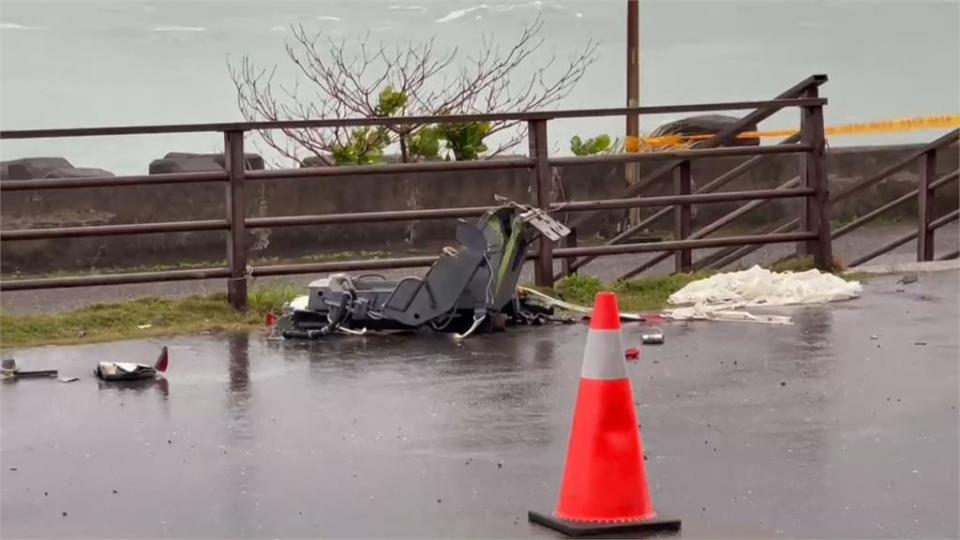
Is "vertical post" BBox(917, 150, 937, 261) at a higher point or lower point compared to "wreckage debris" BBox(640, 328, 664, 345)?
higher

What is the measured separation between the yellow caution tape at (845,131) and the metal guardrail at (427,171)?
8.02 meters

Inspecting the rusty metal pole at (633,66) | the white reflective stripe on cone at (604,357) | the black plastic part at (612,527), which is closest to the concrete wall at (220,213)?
the rusty metal pole at (633,66)

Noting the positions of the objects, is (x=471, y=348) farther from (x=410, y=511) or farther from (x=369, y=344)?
(x=410, y=511)

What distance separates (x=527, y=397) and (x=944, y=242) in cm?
1530

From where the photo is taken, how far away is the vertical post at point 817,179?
41.3 ft

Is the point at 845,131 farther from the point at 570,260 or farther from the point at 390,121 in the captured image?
the point at 390,121

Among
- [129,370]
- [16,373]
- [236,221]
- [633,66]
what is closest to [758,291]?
[236,221]

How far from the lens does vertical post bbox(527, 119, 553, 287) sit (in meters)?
11.7

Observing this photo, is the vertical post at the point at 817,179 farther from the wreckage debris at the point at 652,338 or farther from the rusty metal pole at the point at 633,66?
the rusty metal pole at the point at 633,66

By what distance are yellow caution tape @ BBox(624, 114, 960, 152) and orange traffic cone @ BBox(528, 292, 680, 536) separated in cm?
1516

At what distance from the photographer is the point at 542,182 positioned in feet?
38.5

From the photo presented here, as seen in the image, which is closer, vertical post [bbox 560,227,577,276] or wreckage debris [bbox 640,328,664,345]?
wreckage debris [bbox 640,328,664,345]

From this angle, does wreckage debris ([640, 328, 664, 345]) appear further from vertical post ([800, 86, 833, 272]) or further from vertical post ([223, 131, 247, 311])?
vertical post ([800, 86, 833, 272])

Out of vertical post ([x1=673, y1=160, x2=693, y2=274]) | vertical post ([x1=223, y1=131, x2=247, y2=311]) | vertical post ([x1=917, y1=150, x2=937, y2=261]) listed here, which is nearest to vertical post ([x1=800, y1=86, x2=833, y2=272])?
vertical post ([x1=673, y1=160, x2=693, y2=274])
